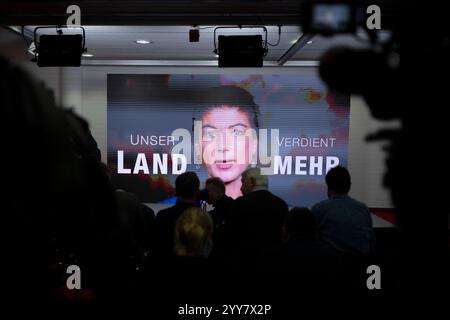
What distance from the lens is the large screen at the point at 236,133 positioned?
7273 mm

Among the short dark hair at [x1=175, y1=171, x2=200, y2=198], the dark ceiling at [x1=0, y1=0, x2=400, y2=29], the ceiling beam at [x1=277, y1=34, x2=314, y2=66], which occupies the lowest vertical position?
the short dark hair at [x1=175, y1=171, x2=200, y2=198]

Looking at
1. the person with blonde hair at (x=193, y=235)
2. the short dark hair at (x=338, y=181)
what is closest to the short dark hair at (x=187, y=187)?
the person with blonde hair at (x=193, y=235)

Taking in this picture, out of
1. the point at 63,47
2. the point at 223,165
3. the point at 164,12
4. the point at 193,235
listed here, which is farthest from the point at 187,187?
the point at 223,165

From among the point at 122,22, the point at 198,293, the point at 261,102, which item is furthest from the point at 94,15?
the point at 261,102

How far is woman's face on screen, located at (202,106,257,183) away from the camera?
7246 millimetres

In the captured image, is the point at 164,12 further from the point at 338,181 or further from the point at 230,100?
the point at 230,100

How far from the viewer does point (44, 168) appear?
1.82 ft

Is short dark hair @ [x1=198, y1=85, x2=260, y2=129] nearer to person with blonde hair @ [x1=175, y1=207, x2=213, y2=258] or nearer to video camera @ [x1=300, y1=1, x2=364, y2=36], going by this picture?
person with blonde hair @ [x1=175, y1=207, x2=213, y2=258]

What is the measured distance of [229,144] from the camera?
23.9 feet

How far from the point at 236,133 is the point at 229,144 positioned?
24cm

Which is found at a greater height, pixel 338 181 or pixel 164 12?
pixel 164 12

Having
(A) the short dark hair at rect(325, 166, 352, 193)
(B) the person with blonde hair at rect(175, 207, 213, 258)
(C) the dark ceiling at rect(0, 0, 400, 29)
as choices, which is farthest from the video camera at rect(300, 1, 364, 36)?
(C) the dark ceiling at rect(0, 0, 400, 29)

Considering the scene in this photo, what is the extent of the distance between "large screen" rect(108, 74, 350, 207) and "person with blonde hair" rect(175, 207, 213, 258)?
509cm

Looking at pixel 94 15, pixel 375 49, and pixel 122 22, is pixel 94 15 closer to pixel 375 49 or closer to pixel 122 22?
pixel 122 22
